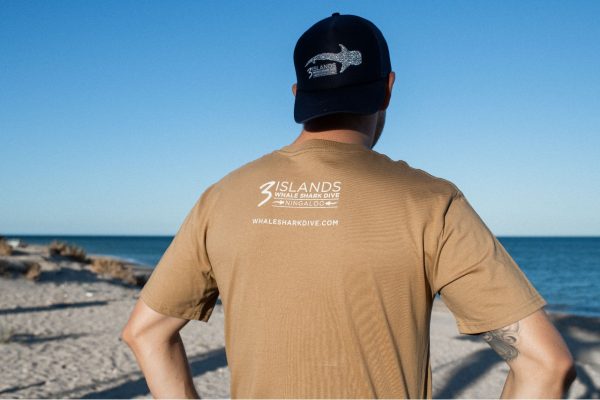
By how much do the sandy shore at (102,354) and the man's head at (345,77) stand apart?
6.49m

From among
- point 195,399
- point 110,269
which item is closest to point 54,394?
point 195,399

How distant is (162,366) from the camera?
5.98ft

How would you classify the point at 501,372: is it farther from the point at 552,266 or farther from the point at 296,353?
the point at 552,266

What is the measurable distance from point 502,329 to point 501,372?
936 cm

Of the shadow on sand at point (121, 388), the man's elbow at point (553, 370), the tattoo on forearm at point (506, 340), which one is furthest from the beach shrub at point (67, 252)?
the man's elbow at point (553, 370)

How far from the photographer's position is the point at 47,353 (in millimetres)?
9117

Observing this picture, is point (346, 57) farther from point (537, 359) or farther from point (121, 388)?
point (121, 388)

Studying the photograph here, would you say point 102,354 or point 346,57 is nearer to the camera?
point 346,57

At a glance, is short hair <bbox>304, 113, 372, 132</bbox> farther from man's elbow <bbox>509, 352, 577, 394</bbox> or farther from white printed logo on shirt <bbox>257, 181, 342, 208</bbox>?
man's elbow <bbox>509, 352, 577, 394</bbox>

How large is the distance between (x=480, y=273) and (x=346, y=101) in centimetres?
61

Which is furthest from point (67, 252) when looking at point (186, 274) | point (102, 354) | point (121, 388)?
point (186, 274)

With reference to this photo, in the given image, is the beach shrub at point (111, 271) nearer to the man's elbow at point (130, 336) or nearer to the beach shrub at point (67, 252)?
the beach shrub at point (67, 252)

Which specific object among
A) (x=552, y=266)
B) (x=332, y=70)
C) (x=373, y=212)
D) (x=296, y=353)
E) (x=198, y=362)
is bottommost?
(x=552, y=266)

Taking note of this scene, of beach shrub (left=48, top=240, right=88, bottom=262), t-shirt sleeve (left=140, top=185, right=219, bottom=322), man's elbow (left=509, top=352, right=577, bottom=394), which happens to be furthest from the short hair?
beach shrub (left=48, top=240, right=88, bottom=262)
